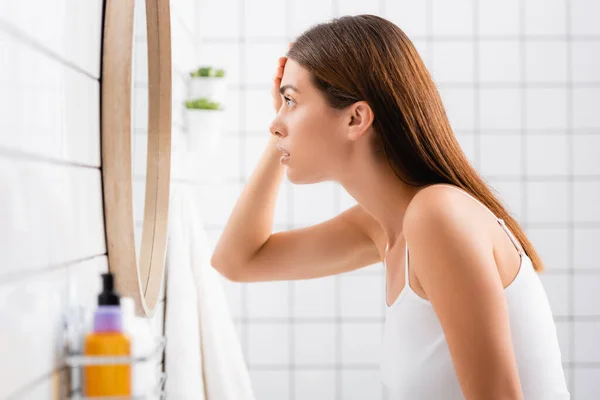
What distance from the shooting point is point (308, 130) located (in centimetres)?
123

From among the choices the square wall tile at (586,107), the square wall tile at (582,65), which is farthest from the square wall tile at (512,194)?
the square wall tile at (582,65)

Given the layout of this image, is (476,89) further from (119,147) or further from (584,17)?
(119,147)

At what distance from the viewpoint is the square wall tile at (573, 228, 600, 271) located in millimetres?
2240

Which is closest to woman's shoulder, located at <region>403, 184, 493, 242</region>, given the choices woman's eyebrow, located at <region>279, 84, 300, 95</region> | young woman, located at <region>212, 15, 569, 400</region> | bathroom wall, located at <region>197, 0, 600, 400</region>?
young woman, located at <region>212, 15, 569, 400</region>

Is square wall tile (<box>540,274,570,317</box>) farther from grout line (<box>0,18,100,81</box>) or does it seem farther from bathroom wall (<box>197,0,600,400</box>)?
grout line (<box>0,18,100,81</box>)

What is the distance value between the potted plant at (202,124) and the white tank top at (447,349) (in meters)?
0.91

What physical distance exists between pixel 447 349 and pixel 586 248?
1293 millimetres

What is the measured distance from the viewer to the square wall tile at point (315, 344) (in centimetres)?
224

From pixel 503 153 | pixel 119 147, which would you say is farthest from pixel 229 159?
pixel 119 147

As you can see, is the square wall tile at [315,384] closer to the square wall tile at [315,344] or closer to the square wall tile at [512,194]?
the square wall tile at [315,344]

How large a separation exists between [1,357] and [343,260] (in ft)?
2.99

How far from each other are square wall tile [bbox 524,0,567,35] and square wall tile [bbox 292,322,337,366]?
104 centimetres

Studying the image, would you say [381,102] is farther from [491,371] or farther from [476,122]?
[476,122]

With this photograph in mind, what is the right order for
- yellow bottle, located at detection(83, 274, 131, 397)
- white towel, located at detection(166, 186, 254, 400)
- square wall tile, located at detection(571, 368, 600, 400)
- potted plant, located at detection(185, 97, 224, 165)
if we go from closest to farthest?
yellow bottle, located at detection(83, 274, 131, 397)
white towel, located at detection(166, 186, 254, 400)
potted plant, located at detection(185, 97, 224, 165)
square wall tile, located at detection(571, 368, 600, 400)
